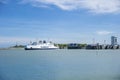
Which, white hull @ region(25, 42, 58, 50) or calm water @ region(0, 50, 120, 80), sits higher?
white hull @ region(25, 42, 58, 50)

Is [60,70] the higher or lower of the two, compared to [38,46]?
lower

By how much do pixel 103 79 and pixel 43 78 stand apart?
4373 millimetres

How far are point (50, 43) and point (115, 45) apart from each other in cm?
3456

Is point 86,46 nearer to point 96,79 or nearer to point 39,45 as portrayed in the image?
point 39,45

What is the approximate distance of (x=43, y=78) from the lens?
73.9 feet

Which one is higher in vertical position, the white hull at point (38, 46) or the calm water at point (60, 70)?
the white hull at point (38, 46)

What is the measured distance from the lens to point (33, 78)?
22.7m

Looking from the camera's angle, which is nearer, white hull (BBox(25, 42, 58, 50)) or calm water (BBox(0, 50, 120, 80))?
→ calm water (BBox(0, 50, 120, 80))

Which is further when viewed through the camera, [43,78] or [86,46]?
[86,46]

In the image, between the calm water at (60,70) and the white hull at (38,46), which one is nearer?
the calm water at (60,70)

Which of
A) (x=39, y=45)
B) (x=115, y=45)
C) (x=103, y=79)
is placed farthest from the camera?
(x=115, y=45)

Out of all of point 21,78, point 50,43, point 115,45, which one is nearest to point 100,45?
point 115,45

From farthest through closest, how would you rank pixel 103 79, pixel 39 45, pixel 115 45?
1. pixel 115 45
2. pixel 39 45
3. pixel 103 79

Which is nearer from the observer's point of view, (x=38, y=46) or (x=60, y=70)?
(x=60, y=70)
